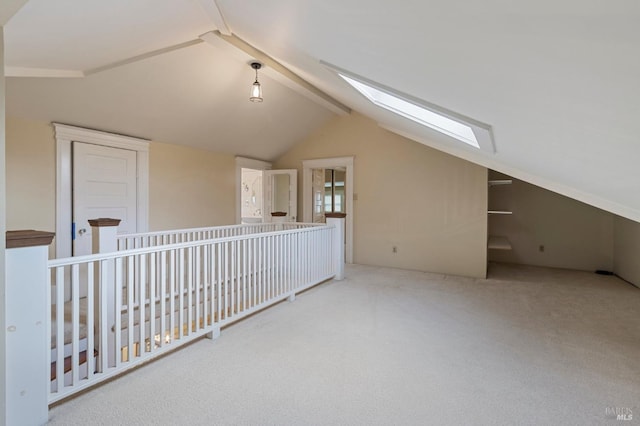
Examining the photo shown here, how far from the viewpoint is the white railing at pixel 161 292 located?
1694 millimetres

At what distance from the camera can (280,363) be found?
80.3 inches

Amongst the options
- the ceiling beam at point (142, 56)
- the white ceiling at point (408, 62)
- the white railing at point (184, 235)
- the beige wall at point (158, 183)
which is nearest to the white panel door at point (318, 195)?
the white railing at point (184, 235)

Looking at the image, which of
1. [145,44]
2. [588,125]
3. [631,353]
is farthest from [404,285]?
[145,44]

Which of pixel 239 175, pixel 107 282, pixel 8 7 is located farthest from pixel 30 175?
pixel 239 175

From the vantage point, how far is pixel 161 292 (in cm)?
206

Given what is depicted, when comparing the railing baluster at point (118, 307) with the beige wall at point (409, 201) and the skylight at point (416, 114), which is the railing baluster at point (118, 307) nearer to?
the skylight at point (416, 114)

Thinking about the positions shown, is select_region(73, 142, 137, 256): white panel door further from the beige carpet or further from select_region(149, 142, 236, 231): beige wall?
the beige carpet

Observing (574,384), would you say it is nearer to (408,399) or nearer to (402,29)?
(408,399)

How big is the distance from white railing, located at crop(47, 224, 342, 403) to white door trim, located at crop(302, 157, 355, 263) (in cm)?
129

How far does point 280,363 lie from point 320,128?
460 centimetres

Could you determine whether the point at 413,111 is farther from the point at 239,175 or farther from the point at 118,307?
the point at 239,175

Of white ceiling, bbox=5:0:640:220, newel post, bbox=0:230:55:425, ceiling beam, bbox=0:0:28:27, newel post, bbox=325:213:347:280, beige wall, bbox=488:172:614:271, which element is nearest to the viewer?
white ceiling, bbox=5:0:640:220

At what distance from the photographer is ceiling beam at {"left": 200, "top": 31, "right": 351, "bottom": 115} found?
9.28 feet

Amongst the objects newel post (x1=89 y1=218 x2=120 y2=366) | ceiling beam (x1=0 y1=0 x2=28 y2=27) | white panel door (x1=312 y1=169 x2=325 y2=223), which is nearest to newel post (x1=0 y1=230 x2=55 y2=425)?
newel post (x1=89 y1=218 x2=120 y2=366)
